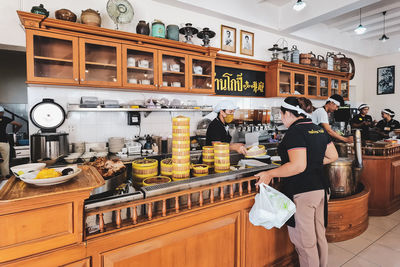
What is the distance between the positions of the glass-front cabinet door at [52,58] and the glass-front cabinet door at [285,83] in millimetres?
4087

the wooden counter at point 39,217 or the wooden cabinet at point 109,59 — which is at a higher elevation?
the wooden cabinet at point 109,59

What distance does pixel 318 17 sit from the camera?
431cm

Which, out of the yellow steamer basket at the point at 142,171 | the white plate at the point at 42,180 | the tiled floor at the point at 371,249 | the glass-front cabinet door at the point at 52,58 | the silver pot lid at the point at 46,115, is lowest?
the tiled floor at the point at 371,249

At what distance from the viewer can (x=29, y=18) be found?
267 cm

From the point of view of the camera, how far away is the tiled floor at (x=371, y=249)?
A: 7.77 ft

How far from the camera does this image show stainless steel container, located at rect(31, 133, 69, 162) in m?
2.71

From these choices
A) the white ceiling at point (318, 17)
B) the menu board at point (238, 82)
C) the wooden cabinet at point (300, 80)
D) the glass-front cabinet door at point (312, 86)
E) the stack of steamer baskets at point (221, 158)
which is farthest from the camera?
the glass-front cabinet door at point (312, 86)

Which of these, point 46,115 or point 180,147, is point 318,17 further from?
point 46,115

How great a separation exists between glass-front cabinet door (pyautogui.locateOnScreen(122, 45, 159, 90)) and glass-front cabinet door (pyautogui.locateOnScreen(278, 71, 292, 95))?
9.84 ft

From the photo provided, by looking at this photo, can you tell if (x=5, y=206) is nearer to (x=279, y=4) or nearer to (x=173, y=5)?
(x=173, y=5)

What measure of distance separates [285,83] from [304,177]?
3868mm

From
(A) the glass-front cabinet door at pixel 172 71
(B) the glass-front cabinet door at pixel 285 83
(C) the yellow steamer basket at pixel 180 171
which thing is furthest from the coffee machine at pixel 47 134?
(B) the glass-front cabinet door at pixel 285 83

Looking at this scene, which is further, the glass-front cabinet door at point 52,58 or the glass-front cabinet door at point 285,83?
the glass-front cabinet door at point 285,83

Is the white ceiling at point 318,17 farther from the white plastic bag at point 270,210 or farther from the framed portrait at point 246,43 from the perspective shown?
the white plastic bag at point 270,210
